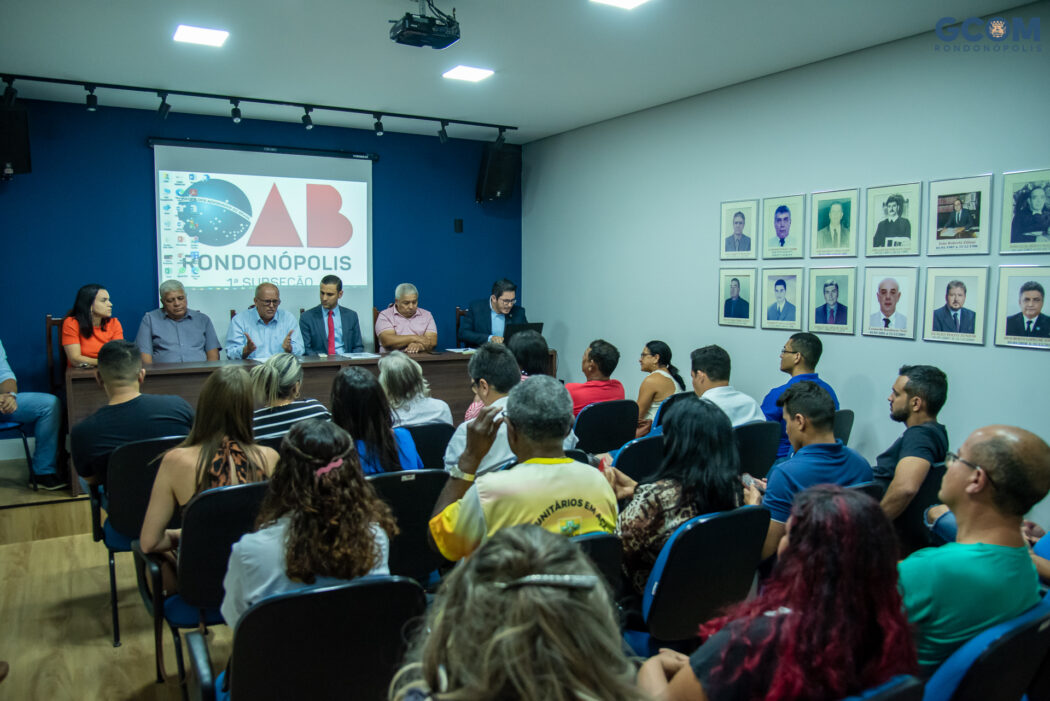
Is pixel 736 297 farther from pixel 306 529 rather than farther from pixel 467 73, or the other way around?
pixel 306 529

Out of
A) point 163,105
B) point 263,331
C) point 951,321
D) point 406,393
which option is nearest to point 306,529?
point 406,393

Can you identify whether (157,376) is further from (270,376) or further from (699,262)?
(699,262)

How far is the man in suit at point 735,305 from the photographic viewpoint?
18.0 ft

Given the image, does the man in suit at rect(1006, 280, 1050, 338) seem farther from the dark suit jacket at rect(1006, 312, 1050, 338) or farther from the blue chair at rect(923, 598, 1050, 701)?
the blue chair at rect(923, 598, 1050, 701)

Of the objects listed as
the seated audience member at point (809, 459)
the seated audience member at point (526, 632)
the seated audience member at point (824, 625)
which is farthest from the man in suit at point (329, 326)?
the seated audience member at point (526, 632)

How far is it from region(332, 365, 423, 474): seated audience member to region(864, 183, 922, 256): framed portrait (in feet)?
11.5

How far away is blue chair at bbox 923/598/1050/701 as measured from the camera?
4.24 feet

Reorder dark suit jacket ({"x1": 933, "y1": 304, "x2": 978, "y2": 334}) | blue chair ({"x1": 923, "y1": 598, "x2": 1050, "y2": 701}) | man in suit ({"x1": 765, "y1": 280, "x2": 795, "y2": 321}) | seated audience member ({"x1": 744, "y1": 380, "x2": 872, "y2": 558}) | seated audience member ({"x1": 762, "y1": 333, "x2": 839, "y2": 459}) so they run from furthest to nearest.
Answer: man in suit ({"x1": 765, "y1": 280, "x2": 795, "y2": 321})
seated audience member ({"x1": 762, "y1": 333, "x2": 839, "y2": 459})
dark suit jacket ({"x1": 933, "y1": 304, "x2": 978, "y2": 334})
seated audience member ({"x1": 744, "y1": 380, "x2": 872, "y2": 558})
blue chair ({"x1": 923, "y1": 598, "x2": 1050, "y2": 701})

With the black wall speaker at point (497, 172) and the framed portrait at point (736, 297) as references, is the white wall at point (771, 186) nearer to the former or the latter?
the framed portrait at point (736, 297)

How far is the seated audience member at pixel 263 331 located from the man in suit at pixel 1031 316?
5.03 meters

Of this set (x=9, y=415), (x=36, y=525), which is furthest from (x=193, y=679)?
(x=9, y=415)

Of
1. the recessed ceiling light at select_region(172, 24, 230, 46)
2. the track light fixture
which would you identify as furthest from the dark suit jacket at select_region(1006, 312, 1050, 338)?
the track light fixture

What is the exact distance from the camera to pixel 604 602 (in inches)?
33.1

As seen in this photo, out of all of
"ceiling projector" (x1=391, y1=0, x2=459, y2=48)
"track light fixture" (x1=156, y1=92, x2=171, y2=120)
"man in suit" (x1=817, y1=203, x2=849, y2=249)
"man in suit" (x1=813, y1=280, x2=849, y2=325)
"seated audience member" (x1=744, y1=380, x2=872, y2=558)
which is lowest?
"seated audience member" (x1=744, y1=380, x2=872, y2=558)
